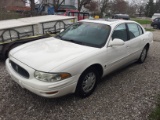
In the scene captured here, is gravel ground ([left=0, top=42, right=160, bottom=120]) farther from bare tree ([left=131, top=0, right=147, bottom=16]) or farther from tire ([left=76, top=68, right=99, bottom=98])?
bare tree ([left=131, top=0, right=147, bottom=16])

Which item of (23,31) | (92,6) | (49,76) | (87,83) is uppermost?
(92,6)

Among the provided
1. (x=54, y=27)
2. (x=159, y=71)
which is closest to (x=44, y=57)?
(x=159, y=71)

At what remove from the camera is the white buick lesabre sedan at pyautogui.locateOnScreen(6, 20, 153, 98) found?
9.09ft

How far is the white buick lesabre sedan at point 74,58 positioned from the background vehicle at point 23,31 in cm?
192

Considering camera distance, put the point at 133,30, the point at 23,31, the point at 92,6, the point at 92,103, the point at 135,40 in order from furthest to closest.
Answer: the point at 92,6
the point at 23,31
the point at 133,30
the point at 135,40
the point at 92,103

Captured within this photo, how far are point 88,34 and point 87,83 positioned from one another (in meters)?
1.17

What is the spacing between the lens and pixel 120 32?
4.14 metres

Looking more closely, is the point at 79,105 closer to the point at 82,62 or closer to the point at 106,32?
the point at 82,62

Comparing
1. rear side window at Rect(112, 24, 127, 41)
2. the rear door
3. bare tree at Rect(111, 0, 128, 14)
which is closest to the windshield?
rear side window at Rect(112, 24, 127, 41)

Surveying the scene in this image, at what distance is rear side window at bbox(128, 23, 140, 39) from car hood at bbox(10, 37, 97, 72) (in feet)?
5.31

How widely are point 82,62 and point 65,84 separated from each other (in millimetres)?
513

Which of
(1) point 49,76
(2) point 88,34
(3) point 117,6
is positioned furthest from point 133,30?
(3) point 117,6

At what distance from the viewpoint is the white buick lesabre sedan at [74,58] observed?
9.09 ft

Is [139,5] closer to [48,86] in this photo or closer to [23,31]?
[23,31]
